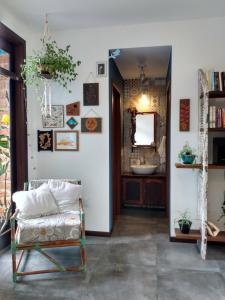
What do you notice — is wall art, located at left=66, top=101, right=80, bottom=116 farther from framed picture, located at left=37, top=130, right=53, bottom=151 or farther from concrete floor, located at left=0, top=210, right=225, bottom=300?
concrete floor, located at left=0, top=210, right=225, bottom=300

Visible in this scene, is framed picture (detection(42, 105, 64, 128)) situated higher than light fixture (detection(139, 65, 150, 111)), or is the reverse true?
light fixture (detection(139, 65, 150, 111))

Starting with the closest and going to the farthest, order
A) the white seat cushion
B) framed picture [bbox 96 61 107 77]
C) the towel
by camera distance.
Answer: the white seat cushion
framed picture [bbox 96 61 107 77]
the towel

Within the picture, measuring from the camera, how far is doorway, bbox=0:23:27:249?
3.00m

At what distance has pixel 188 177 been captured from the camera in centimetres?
316

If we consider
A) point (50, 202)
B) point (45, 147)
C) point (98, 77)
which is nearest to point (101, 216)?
point (50, 202)

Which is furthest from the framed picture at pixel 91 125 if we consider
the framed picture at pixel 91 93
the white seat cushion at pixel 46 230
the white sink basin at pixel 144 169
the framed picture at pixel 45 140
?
the white sink basin at pixel 144 169

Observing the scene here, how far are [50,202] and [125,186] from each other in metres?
2.06

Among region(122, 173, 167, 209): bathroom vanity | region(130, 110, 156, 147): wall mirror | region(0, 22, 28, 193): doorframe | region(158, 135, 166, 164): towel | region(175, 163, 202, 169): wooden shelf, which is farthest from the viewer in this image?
region(130, 110, 156, 147): wall mirror

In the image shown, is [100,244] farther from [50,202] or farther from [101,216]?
[50,202]

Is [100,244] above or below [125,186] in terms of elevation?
below

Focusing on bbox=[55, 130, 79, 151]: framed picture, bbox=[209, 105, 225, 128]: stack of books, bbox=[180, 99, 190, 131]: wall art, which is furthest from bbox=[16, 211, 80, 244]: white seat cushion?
bbox=[209, 105, 225, 128]: stack of books

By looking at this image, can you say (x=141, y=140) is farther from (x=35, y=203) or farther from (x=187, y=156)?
(x=35, y=203)

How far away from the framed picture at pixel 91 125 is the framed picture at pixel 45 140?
483 mm

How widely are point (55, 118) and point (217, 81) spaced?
2.09 meters
